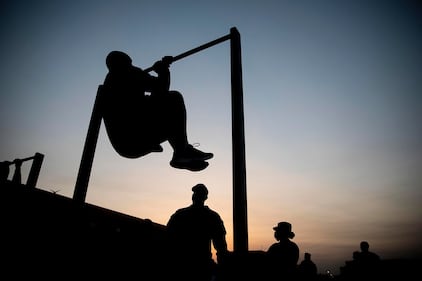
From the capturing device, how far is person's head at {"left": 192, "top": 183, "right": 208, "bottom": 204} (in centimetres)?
432

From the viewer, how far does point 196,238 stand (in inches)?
156

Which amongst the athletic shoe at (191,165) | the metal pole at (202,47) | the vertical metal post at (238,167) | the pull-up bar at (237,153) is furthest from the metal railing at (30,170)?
the vertical metal post at (238,167)

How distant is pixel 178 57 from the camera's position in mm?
3490

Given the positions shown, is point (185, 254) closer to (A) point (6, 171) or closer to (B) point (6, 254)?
(B) point (6, 254)

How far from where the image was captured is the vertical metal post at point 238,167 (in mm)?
2283

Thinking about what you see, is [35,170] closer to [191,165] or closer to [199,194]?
[199,194]

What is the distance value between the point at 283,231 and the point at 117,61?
4676 millimetres

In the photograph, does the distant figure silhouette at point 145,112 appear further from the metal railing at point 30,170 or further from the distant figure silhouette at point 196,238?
the metal railing at point 30,170

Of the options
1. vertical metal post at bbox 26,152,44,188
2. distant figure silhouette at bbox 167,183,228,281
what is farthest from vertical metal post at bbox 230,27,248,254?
vertical metal post at bbox 26,152,44,188

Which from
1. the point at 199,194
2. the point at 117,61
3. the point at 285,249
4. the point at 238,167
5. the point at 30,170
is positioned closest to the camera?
the point at 238,167

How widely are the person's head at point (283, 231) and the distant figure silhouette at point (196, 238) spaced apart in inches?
81.0

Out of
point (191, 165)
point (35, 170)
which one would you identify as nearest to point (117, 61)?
point (191, 165)

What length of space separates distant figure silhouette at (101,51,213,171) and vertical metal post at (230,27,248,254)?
899 millimetres

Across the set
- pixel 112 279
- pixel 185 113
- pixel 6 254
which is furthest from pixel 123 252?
pixel 185 113
